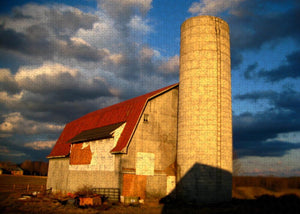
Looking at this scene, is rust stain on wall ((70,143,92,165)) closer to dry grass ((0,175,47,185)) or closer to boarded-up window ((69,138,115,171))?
boarded-up window ((69,138,115,171))

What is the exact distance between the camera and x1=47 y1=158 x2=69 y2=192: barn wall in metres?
31.8

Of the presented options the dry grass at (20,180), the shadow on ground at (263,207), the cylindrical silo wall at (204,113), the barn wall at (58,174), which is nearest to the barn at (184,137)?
the cylindrical silo wall at (204,113)

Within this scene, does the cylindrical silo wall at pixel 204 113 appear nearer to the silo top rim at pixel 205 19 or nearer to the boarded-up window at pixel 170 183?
the silo top rim at pixel 205 19

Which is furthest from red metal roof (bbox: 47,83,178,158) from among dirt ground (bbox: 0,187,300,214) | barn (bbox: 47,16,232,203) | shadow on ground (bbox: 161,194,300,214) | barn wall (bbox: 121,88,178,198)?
shadow on ground (bbox: 161,194,300,214)

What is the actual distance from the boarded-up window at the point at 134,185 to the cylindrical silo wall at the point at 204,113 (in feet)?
10.8

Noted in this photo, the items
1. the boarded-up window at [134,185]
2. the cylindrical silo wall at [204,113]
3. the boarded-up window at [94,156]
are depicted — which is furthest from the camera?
the boarded-up window at [94,156]

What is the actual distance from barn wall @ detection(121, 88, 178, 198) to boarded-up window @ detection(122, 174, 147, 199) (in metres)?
0.25

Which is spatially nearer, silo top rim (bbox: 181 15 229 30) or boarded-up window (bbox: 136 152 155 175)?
boarded-up window (bbox: 136 152 155 175)

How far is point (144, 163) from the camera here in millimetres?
23625

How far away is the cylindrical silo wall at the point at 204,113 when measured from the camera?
22531mm

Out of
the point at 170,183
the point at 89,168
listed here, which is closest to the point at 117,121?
the point at 89,168

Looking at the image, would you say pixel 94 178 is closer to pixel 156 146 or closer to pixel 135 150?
pixel 135 150

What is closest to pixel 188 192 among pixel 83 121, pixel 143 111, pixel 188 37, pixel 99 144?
pixel 143 111

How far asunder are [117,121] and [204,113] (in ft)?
29.8
